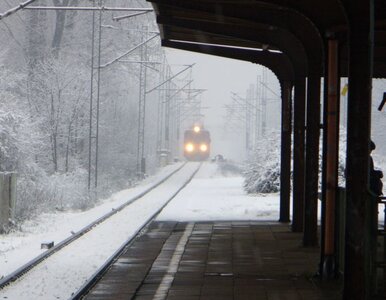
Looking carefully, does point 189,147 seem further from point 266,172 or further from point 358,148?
point 358,148

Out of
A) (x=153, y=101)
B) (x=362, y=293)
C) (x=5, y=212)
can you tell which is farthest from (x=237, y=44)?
(x=153, y=101)

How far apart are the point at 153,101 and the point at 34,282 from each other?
64338mm

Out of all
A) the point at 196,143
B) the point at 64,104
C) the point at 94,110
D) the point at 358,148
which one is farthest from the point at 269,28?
the point at 196,143

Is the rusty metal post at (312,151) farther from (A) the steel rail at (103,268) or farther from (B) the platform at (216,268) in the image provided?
(A) the steel rail at (103,268)

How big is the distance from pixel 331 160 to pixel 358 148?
7.84ft

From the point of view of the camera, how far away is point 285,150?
1539 cm

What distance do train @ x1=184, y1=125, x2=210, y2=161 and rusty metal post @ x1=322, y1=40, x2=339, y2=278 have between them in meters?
61.0

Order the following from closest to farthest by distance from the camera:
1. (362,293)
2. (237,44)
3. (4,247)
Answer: (362,293) < (4,247) < (237,44)

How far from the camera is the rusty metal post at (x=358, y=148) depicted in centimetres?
724

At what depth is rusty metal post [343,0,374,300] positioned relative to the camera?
7.24 metres

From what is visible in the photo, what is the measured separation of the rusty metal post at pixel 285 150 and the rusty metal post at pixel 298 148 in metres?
0.88

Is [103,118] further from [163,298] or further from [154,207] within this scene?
[163,298]

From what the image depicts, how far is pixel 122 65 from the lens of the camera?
154 ft

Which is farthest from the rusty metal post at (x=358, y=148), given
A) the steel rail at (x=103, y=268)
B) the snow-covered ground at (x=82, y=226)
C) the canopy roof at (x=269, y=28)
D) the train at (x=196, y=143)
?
the train at (x=196, y=143)
